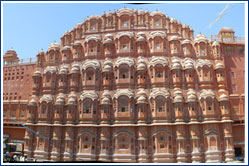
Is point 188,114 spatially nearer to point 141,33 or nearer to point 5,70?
point 141,33

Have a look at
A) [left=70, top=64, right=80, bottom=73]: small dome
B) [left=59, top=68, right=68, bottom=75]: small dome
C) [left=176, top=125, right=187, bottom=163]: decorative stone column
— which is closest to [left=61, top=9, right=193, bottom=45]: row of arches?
[left=70, top=64, right=80, bottom=73]: small dome

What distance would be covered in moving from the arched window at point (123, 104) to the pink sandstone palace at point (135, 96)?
0.37ft

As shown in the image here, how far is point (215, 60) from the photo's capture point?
2339 centimetres

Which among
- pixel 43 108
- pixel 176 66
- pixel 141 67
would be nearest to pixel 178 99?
pixel 176 66

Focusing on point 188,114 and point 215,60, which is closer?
point 188,114

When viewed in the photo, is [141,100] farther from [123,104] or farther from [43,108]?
[43,108]

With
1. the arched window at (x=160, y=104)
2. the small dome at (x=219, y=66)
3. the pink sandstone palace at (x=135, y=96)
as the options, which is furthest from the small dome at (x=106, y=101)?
the small dome at (x=219, y=66)

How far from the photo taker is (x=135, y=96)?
70.2ft

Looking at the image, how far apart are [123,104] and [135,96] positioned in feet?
5.36

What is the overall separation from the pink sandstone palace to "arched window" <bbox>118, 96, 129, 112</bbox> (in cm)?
11

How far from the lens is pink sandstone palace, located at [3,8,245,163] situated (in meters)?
20.1

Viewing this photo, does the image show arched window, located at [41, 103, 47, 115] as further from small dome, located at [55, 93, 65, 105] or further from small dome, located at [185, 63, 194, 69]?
small dome, located at [185, 63, 194, 69]

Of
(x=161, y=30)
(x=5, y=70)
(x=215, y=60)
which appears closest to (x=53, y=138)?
(x=5, y=70)

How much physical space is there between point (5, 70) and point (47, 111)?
1220cm
